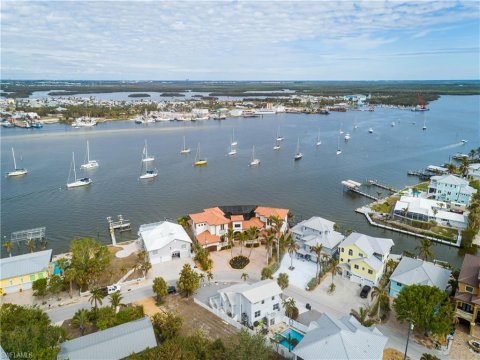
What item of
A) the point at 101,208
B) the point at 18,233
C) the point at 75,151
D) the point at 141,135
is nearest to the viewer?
the point at 18,233

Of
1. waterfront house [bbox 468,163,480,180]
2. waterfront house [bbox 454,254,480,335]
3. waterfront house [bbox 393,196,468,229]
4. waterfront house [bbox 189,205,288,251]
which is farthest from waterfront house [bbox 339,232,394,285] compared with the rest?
waterfront house [bbox 468,163,480,180]

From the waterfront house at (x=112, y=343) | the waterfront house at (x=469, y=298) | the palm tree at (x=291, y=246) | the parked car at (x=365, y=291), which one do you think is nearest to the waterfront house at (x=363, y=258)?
the parked car at (x=365, y=291)

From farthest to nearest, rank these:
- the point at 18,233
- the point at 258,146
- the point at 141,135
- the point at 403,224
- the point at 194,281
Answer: the point at 141,135 → the point at 258,146 → the point at 403,224 → the point at 18,233 → the point at 194,281

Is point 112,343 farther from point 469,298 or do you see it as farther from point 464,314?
point 469,298

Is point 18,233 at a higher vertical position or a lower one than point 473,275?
lower

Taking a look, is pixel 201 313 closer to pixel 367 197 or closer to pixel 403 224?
pixel 403 224

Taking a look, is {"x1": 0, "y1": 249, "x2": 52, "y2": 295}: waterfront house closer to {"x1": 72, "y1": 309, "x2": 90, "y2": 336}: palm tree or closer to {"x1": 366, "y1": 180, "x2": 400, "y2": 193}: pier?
{"x1": 72, "y1": 309, "x2": 90, "y2": 336}: palm tree

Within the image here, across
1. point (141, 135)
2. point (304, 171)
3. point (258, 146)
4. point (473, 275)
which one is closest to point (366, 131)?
point (258, 146)

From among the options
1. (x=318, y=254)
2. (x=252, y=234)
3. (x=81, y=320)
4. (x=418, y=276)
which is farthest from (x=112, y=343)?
(x=418, y=276)
